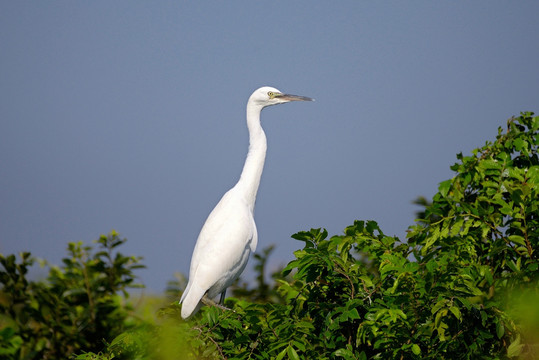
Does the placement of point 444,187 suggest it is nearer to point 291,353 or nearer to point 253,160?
point 291,353

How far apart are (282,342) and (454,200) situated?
172 centimetres

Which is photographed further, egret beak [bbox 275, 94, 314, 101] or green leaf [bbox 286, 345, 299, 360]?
→ egret beak [bbox 275, 94, 314, 101]

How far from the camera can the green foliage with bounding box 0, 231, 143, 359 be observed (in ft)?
12.4

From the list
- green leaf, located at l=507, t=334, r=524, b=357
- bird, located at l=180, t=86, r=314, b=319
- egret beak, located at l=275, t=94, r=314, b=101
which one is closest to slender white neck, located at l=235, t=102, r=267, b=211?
bird, located at l=180, t=86, r=314, b=319

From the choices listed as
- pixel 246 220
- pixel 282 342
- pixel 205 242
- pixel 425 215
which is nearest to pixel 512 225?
pixel 425 215

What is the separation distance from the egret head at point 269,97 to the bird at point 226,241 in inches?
17.4

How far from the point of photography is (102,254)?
4039 mm

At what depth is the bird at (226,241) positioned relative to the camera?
528 cm

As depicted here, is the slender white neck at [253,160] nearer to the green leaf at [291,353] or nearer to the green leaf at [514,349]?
the green leaf at [291,353]

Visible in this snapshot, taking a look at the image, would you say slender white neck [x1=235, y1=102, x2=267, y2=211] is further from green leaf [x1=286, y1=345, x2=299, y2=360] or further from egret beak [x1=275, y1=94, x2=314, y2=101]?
green leaf [x1=286, y1=345, x2=299, y2=360]

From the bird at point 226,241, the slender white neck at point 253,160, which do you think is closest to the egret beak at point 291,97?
the slender white neck at point 253,160

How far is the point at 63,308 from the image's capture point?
3822 millimetres

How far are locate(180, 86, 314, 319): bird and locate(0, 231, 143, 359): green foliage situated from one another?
3.87 feet

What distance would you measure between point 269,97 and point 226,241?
1927 millimetres
